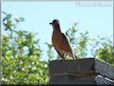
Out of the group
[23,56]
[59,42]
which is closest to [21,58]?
[23,56]

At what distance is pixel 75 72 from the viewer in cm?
421

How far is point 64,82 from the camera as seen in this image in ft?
13.8

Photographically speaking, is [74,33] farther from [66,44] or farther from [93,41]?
[66,44]

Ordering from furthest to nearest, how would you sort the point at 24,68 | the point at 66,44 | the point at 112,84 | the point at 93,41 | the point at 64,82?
the point at 93,41, the point at 24,68, the point at 66,44, the point at 112,84, the point at 64,82

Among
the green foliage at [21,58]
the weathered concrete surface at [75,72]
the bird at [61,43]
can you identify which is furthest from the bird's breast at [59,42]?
the green foliage at [21,58]

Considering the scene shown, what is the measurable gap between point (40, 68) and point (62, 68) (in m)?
14.2

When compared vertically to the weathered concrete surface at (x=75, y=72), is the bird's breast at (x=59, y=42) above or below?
above

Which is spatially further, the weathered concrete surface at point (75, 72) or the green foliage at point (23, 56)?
the green foliage at point (23, 56)

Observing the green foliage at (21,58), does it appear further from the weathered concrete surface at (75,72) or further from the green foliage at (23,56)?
the weathered concrete surface at (75,72)

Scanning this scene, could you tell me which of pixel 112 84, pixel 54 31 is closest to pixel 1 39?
pixel 54 31

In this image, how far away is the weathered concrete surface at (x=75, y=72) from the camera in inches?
166

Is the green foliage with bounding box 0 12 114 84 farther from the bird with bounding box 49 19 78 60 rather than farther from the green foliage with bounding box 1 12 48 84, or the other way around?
the bird with bounding box 49 19 78 60

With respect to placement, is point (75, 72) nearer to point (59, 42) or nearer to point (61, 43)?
point (61, 43)

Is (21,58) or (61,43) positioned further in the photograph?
(21,58)
